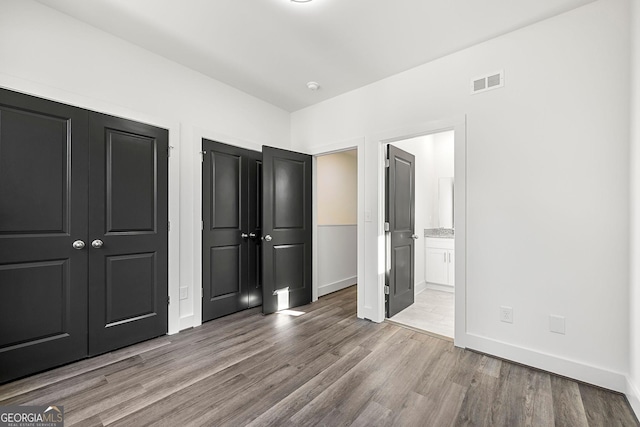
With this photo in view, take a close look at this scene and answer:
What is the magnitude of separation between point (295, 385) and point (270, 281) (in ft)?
5.25

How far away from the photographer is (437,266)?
462cm

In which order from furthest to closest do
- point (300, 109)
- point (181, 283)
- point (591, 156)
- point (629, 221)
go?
point (300, 109), point (181, 283), point (591, 156), point (629, 221)

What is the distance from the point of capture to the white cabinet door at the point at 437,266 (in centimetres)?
453

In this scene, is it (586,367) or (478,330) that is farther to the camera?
(478,330)

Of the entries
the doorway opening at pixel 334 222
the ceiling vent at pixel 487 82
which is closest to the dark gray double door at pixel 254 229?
the doorway opening at pixel 334 222

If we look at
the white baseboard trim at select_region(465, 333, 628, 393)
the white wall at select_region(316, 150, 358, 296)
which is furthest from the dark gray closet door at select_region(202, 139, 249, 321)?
the white baseboard trim at select_region(465, 333, 628, 393)

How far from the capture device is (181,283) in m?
2.95

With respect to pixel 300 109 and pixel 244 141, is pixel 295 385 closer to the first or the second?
pixel 244 141

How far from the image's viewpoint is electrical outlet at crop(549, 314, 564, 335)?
6.99 feet

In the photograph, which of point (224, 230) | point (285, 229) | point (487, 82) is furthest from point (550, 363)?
point (224, 230)

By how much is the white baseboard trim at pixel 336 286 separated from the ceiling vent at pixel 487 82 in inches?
126

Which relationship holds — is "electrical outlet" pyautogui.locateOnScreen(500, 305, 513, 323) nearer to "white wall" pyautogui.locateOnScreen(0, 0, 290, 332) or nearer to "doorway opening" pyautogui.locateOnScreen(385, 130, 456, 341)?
"doorway opening" pyautogui.locateOnScreen(385, 130, 456, 341)

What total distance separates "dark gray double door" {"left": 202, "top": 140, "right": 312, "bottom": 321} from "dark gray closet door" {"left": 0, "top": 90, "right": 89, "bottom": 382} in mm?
1100

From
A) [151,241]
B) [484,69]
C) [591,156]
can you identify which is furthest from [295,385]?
[484,69]
